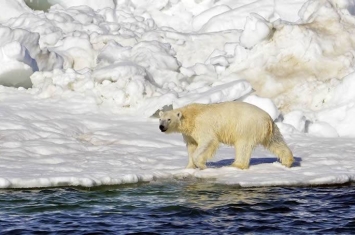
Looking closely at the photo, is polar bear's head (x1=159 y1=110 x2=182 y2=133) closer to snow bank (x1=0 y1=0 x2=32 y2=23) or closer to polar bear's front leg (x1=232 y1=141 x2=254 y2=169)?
polar bear's front leg (x1=232 y1=141 x2=254 y2=169)

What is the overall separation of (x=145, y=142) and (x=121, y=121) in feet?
6.17

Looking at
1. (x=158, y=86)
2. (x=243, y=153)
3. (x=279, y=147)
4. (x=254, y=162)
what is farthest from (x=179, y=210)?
(x=158, y=86)

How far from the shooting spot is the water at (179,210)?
9.76 metres

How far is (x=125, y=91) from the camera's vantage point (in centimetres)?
1889

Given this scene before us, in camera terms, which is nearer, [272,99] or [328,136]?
[328,136]

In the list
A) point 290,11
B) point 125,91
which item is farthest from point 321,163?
point 290,11

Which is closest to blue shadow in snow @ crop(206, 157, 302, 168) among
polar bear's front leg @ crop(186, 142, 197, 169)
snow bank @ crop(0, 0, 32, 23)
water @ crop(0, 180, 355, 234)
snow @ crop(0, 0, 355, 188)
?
snow @ crop(0, 0, 355, 188)

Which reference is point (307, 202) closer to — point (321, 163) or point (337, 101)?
point (321, 163)

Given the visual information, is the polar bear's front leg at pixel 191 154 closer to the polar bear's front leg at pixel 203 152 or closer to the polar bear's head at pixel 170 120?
the polar bear's front leg at pixel 203 152

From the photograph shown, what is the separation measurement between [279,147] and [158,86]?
662cm

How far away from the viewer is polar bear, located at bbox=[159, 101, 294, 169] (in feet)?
43.8

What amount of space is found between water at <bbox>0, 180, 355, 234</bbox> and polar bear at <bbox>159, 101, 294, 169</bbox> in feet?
3.44

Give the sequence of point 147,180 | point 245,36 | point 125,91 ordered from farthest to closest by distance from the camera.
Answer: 1. point 245,36
2. point 125,91
3. point 147,180

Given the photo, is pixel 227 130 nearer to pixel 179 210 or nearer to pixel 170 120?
pixel 170 120
